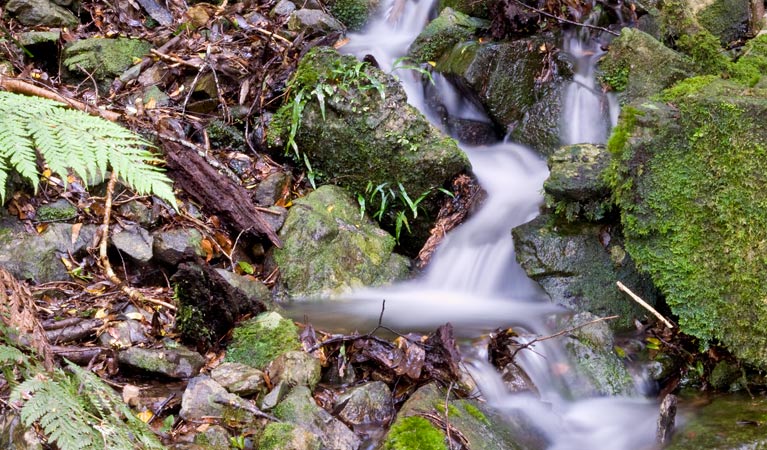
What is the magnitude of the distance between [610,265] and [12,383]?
433 cm

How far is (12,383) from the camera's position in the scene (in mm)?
1682

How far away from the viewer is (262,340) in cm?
378

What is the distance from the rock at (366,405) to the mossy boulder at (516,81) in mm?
4203

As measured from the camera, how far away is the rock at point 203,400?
303 cm

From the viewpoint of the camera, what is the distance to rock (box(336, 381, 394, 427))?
3.32 metres

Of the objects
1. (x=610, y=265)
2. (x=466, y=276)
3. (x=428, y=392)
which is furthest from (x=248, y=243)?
(x=610, y=265)

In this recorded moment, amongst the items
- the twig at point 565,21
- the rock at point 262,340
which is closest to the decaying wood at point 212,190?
the rock at point 262,340

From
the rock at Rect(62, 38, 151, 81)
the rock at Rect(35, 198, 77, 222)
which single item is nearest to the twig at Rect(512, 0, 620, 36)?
the rock at Rect(62, 38, 151, 81)

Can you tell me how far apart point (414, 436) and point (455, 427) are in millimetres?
300

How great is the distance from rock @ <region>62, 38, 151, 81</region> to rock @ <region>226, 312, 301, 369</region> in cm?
412

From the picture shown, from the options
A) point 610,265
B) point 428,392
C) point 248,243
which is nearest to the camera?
point 428,392

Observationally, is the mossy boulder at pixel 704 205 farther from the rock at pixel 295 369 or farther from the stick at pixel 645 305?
the rock at pixel 295 369

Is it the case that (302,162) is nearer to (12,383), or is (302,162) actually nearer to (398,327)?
(398,327)

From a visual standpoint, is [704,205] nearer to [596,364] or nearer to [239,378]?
[596,364]
